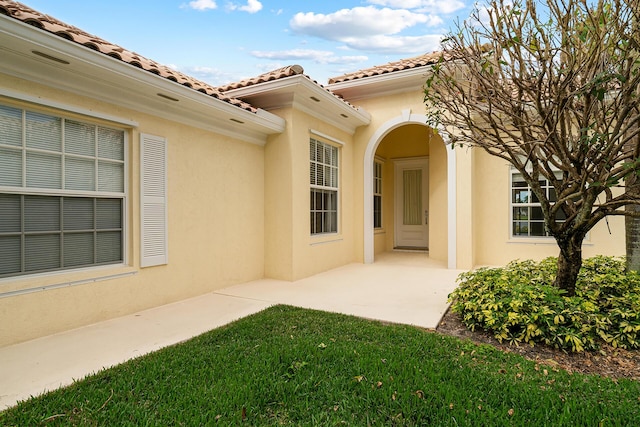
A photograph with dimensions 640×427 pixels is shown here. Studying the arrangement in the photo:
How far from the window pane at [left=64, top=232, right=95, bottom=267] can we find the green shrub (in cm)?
471

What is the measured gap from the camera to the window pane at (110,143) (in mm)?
4504

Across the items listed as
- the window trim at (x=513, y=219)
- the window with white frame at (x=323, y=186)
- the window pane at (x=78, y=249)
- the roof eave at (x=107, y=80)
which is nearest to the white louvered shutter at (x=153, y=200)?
the roof eave at (x=107, y=80)

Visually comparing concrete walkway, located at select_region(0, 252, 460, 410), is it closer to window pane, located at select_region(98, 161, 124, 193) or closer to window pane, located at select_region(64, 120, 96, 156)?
window pane, located at select_region(98, 161, 124, 193)

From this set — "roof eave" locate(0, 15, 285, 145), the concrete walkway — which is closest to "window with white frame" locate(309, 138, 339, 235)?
the concrete walkway

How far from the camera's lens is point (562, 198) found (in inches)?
161

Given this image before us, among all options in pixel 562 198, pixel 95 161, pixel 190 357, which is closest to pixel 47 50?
pixel 95 161

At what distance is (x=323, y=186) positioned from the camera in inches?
317

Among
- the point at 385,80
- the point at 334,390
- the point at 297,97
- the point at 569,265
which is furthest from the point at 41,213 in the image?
the point at 385,80

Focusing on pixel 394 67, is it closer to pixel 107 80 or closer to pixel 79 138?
pixel 107 80

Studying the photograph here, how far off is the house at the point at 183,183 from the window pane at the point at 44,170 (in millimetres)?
15

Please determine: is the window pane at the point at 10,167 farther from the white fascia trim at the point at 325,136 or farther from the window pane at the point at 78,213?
the white fascia trim at the point at 325,136

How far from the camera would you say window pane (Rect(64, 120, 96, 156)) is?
416cm

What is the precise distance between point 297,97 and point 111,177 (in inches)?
145

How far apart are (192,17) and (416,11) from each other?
17.9 feet
